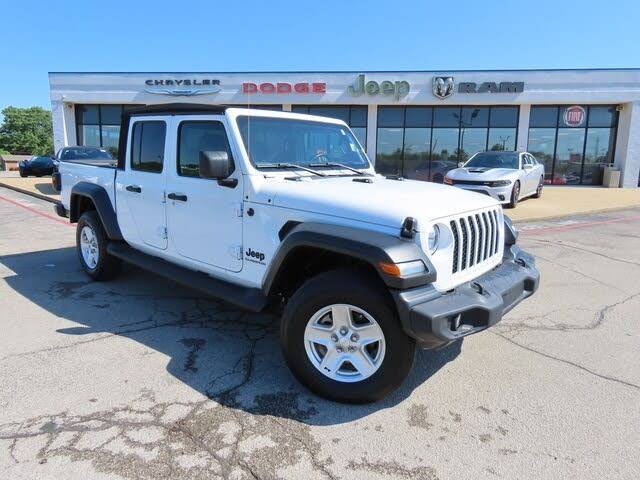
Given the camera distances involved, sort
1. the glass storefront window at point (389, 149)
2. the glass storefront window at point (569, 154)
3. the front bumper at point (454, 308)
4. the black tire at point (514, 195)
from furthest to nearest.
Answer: the glass storefront window at point (389, 149) < the glass storefront window at point (569, 154) < the black tire at point (514, 195) < the front bumper at point (454, 308)

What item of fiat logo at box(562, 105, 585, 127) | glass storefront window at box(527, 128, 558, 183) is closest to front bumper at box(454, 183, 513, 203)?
glass storefront window at box(527, 128, 558, 183)

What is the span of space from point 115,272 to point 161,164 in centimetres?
191

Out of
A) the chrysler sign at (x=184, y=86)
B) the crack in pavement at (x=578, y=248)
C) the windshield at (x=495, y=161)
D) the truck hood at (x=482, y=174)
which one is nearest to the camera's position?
the crack in pavement at (x=578, y=248)

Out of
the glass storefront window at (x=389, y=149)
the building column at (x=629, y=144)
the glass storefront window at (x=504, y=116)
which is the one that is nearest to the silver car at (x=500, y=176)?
the glass storefront window at (x=504, y=116)

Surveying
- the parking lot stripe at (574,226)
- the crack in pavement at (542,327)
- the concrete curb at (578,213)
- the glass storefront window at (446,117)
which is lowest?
the crack in pavement at (542,327)

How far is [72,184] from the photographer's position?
6.14 meters

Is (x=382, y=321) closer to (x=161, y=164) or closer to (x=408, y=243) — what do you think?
(x=408, y=243)

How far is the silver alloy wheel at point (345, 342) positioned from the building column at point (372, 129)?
1963 centimetres

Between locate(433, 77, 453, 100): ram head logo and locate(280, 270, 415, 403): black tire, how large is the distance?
64.7ft

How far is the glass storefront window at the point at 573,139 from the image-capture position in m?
21.7

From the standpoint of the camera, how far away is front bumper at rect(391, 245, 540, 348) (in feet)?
8.80

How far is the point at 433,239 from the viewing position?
2.98 meters

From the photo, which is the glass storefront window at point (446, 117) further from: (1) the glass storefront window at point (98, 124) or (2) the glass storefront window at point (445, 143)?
(1) the glass storefront window at point (98, 124)

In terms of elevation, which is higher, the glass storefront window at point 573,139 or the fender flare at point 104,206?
the glass storefront window at point 573,139
